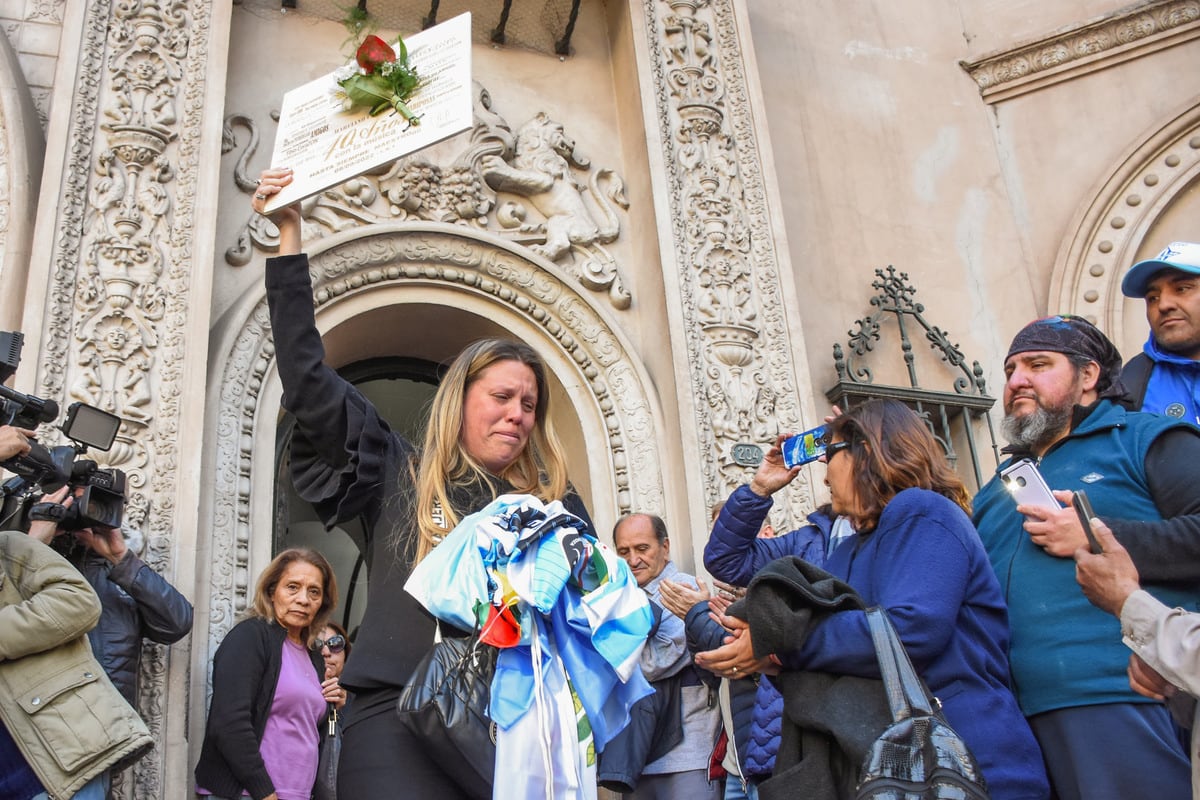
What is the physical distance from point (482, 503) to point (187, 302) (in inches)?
137

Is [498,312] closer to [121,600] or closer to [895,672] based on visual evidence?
[121,600]

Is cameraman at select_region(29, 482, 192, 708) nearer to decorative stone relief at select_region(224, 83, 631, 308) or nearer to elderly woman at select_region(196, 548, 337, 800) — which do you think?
elderly woman at select_region(196, 548, 337, 800)

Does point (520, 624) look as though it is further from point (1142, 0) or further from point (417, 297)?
point (1142, 0)

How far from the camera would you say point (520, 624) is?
95.9 inches

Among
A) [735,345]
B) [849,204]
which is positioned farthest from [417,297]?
[849,204]

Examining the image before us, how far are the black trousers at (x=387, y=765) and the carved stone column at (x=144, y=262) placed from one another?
9.07ft

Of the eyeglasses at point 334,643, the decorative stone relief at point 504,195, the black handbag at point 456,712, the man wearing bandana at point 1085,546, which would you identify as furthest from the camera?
the decorative stone relief at point 504,195

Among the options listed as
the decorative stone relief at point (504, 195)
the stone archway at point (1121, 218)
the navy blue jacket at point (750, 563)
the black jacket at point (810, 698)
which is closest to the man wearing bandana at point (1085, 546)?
the black jacket at point (810, 698)

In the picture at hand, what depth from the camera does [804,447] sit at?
3.87 meters

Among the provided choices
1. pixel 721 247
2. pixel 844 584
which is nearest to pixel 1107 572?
pixel 844 584

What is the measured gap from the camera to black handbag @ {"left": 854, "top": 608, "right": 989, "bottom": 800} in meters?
2.19

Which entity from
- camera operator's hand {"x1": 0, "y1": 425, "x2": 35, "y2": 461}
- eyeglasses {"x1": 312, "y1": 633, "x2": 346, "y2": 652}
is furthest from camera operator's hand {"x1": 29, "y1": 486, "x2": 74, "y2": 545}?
eyeglasses {"x1": 312, "y1": 633, "x2": 346, "y2": 652}

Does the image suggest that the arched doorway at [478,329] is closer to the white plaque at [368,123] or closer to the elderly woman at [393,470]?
the white plaque at [368,123]

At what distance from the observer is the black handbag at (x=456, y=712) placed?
7.54ft
